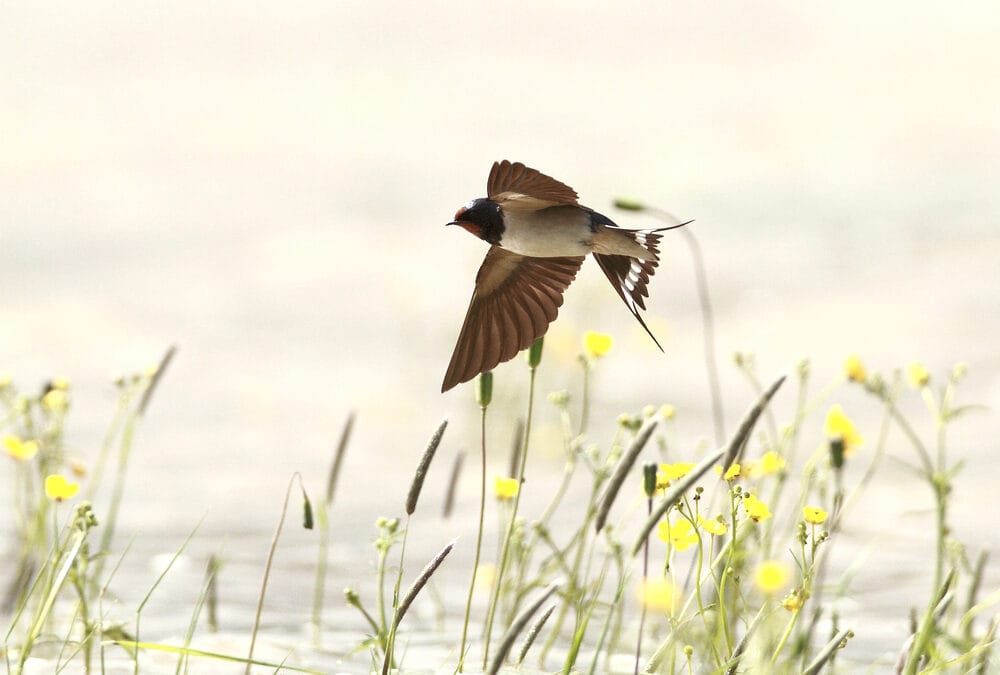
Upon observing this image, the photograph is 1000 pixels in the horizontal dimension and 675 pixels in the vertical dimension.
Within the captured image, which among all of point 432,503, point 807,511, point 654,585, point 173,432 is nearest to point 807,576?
point 807,511

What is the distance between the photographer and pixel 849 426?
170 centimetres

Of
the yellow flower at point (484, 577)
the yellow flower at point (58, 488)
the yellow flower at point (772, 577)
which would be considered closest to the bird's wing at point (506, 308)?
the yellow flower at point (772, 577)

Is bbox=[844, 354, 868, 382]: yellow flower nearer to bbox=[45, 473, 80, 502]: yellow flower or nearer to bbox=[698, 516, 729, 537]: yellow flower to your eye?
bbox=[698, 516, 729, 537]: yellow flower

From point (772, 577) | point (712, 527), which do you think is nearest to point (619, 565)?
point (712, 527)

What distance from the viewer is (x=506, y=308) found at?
4.29 feet

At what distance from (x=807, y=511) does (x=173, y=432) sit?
3626mm

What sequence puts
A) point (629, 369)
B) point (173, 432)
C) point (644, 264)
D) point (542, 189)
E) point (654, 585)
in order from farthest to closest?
1. point (629, 369)
2. point (173, 432)
3. point (654, 585)
4. point (644, 264)
5. point (542, 189)

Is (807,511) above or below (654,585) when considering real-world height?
above

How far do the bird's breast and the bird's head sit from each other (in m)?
0.01

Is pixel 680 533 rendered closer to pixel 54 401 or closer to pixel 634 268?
pixel 634 268

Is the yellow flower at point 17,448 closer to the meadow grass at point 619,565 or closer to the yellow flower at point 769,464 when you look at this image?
the meadow grass at point 619,565

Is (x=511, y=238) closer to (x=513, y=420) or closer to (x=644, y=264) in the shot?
(x=644, y=264)

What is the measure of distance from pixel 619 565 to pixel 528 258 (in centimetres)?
79

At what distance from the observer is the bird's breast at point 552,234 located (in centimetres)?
118
